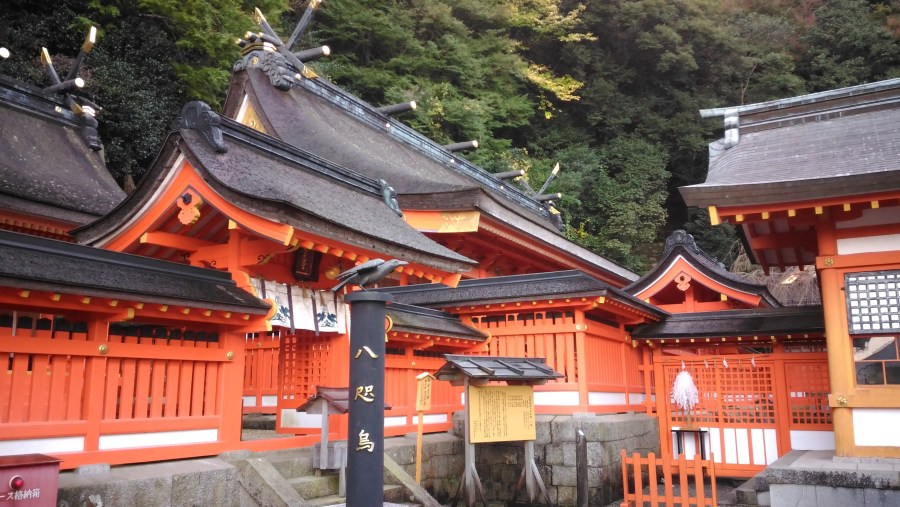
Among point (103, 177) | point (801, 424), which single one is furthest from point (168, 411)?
point (801, 424)

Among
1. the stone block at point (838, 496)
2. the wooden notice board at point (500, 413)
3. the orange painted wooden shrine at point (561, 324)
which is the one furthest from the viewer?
the orange painted wooden shrine at point (561, 324)

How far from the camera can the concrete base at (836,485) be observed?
7.23 m

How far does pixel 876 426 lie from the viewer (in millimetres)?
8273

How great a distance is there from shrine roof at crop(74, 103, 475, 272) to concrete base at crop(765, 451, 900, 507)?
4994 millimetres

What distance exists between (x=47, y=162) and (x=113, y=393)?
9.07 metres

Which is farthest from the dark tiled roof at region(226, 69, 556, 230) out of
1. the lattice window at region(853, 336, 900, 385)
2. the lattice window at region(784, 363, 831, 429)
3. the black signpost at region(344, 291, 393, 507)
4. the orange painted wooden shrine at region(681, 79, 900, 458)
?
the black signpost at region(344, 291, 393, 507)

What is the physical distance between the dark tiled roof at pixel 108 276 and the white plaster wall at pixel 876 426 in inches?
285

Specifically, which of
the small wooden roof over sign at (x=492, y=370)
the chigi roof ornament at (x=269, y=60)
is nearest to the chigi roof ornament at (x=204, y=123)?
the small wooden roof over sign at (x=492, y=370)

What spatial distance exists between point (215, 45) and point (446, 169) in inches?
343

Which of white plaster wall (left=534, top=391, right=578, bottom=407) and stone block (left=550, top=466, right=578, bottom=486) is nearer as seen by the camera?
stone block (left=550, top=466, right=578, bottom=486)

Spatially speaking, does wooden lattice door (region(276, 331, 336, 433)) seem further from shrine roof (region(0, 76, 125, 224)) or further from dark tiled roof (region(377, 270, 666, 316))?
shrine roof (region(0, 76, 125, 224))

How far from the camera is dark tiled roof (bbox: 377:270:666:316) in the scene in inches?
453

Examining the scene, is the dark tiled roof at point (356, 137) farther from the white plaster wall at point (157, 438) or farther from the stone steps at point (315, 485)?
the white plaster wall at point (157, 438)

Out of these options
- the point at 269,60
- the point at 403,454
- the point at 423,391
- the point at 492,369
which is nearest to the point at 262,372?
the point at 403,454
